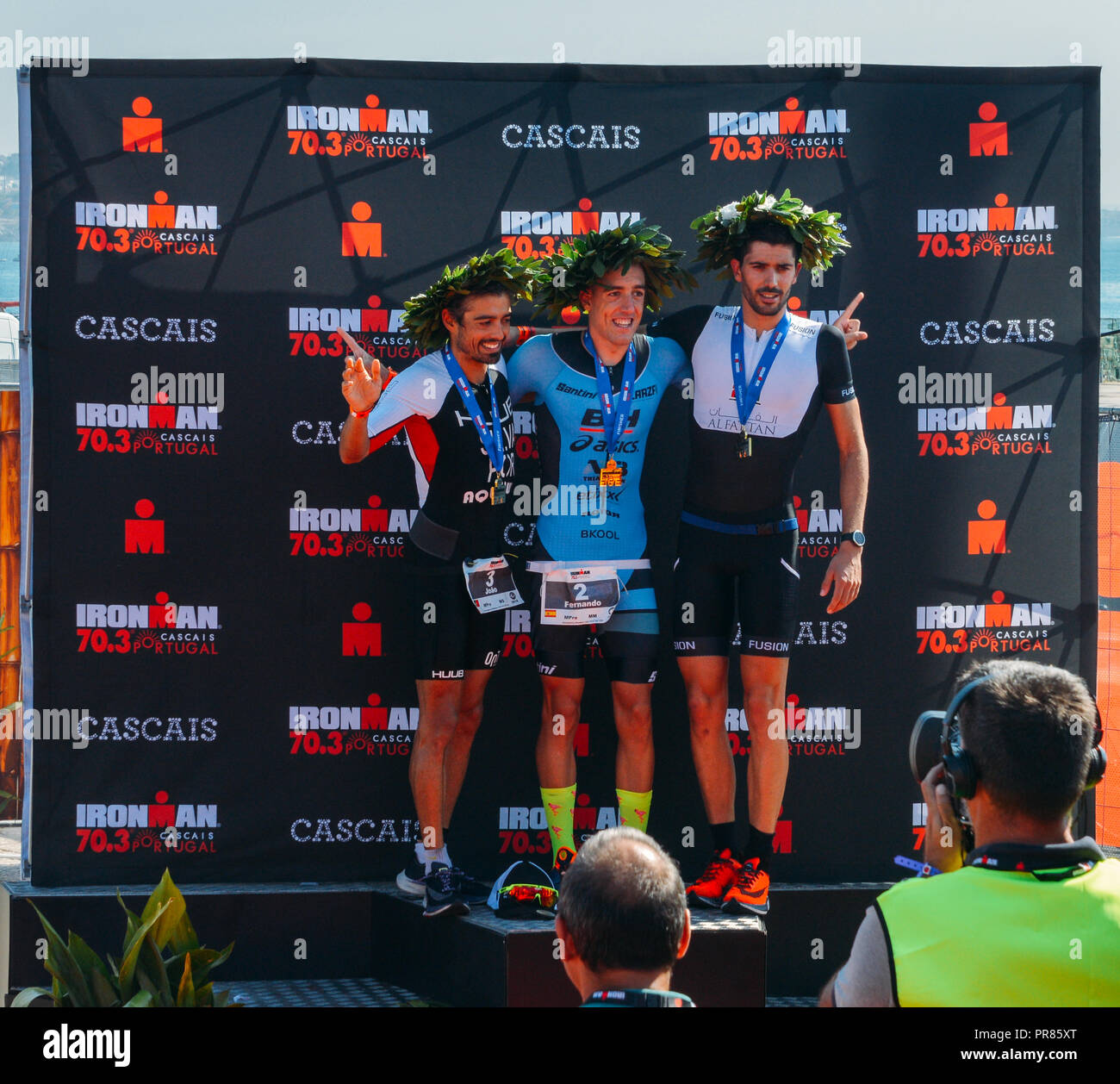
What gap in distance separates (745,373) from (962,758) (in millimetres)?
2516

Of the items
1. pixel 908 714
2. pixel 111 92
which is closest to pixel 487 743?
pixel 908 714

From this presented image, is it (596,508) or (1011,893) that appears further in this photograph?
(596,508)

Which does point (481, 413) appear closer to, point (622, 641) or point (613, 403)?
point (613, 403)

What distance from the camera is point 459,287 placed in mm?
4430

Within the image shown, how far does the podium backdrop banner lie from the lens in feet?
15.9

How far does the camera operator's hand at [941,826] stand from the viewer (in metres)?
2.23

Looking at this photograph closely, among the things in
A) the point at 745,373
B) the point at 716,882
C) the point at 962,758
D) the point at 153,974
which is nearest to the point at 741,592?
the point at 745,373

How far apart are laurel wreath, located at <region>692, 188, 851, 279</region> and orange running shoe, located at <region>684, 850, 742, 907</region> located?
2.07 meters

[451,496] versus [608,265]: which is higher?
[608,265]

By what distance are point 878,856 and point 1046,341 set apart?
Result: 2169 millimetres

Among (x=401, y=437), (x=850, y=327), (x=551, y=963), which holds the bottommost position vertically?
(x=551, y=963)

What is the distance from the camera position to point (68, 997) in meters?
3.46

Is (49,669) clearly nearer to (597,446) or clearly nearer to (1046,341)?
(597,446)

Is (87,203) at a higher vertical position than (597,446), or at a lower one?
higher
